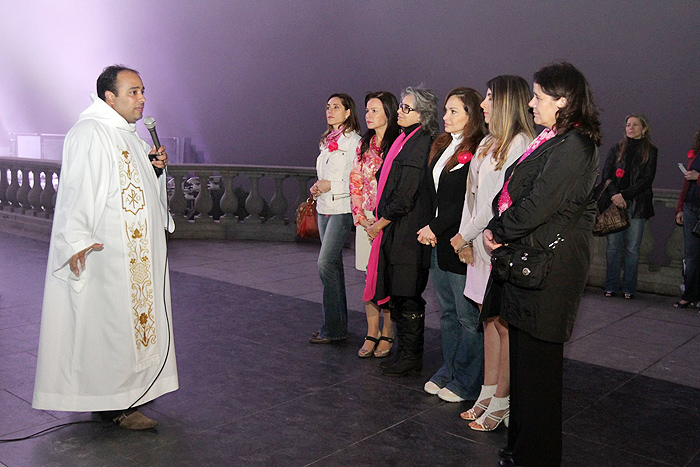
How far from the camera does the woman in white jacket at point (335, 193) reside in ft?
16.9

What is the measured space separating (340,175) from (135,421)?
226 cm

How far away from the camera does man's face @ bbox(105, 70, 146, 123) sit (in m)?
3.71

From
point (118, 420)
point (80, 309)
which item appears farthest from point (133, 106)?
point (118, 420)

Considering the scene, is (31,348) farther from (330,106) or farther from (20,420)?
→ (330,106)

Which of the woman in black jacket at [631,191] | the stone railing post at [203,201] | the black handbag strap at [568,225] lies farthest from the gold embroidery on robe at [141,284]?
the stone railing post at [203,201]

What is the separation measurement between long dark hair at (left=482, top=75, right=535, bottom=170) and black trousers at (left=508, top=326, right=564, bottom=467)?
96 centimetres

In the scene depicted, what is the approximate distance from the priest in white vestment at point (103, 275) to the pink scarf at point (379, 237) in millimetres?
1465

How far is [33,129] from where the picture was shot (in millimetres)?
23844

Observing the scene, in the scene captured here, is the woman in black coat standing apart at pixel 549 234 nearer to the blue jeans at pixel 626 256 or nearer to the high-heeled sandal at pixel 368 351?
the high-heeled sandal at pixel 368 351

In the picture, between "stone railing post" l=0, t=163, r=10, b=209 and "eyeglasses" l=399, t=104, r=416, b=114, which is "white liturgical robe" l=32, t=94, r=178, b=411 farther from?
"stone railing post" l=0, t=163, r=10, b=209

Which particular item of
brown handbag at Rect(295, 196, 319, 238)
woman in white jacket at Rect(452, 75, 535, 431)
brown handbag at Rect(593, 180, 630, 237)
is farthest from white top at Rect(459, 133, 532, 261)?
brown handbag at Rect(593, 180, 630, 237)

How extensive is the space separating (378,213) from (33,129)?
874 inches

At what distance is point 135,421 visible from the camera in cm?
370

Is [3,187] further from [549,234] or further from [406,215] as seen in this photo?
[549,234]
